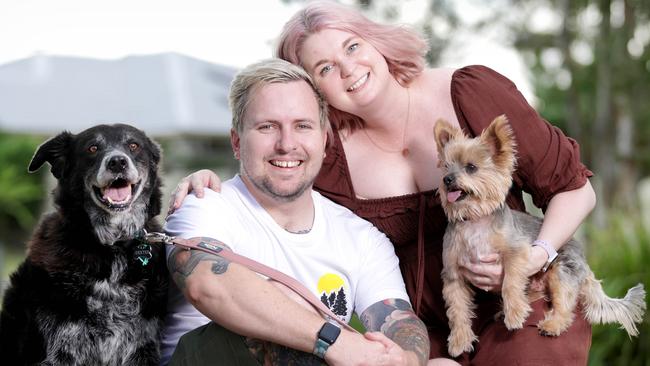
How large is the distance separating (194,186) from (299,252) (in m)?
0.55

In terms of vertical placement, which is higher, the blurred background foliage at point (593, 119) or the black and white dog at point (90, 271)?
the black and white dog at point (90, 271)

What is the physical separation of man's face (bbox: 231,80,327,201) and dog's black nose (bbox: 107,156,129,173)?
527 mm

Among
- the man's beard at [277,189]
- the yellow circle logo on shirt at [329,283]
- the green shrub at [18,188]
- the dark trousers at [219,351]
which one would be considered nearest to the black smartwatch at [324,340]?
the dark trousers at [219,351]

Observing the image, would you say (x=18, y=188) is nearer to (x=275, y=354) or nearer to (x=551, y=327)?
(x=275, y=354)

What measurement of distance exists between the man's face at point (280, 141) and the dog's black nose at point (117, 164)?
527 millimetres

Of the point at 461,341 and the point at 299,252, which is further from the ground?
the point at 299,252

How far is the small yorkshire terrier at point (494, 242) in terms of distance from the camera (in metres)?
3.16

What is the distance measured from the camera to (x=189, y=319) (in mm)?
3236

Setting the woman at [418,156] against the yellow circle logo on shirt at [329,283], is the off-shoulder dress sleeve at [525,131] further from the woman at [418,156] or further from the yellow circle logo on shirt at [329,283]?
the yellow circle logo on shirt at [329,283]

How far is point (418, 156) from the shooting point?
3689 millimetres

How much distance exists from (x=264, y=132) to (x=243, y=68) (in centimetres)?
34

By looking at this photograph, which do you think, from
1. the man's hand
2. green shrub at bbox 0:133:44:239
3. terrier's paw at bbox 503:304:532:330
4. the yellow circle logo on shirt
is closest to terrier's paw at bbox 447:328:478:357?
terrier's paw at bbox 503:304:532:330

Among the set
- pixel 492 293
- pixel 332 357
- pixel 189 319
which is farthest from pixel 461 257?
pixel 189 319

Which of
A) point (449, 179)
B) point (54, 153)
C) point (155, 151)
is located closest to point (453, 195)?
point (449, 179)
